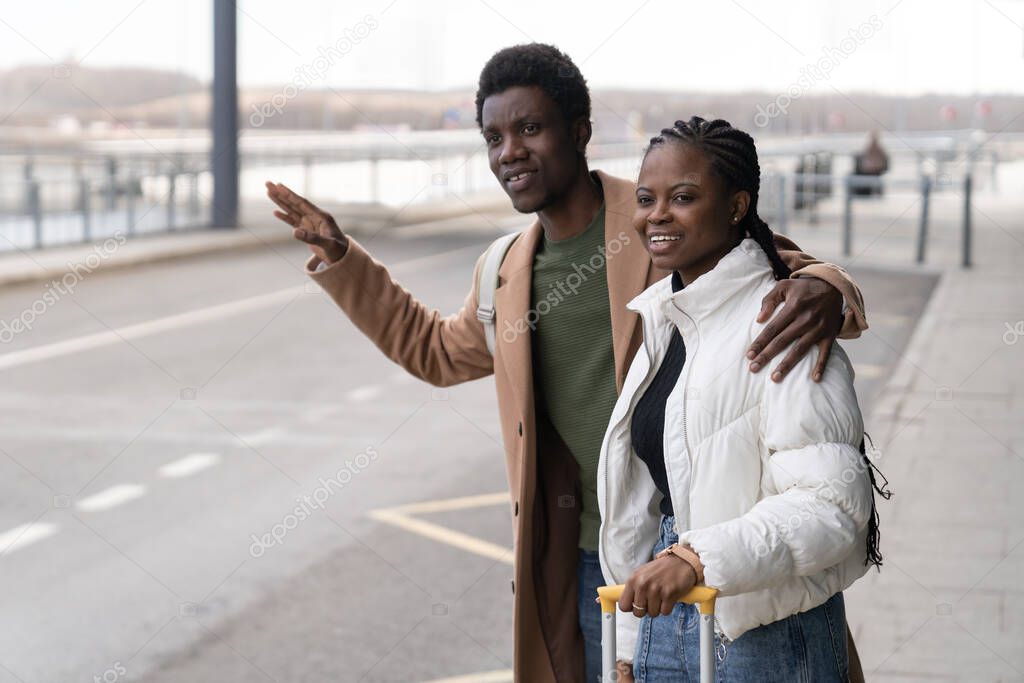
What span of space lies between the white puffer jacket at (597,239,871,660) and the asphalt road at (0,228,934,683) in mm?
2890

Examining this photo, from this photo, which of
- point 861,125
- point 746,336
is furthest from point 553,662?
point 861,125

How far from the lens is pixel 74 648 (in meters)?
5.43

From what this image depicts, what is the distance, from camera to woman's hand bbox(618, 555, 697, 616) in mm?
2295

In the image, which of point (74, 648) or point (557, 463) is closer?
point (557, 463)

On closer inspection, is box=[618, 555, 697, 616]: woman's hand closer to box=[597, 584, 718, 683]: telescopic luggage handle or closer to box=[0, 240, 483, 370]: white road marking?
box=[597, 584, 718, 683]: telescopic luggage handle

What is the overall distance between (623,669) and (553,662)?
66 cm

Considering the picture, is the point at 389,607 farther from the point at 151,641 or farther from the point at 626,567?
the point at 626,567

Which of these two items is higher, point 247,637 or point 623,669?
point 623,669

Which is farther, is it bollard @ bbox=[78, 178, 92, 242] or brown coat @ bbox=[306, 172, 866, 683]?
bollard @ bbox=[78, 178, 92, 242]

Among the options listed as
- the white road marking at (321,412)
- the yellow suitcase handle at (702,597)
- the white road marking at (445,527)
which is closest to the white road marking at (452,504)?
the white road marking at (445,527)

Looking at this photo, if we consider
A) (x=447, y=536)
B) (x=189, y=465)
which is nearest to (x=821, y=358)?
(x=447, y=536)

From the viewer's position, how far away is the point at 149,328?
1334cm

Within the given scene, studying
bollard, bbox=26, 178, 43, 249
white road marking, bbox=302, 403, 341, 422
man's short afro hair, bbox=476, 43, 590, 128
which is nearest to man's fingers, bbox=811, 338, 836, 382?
man's short afro hair, bbox=476, 43, 590, 128

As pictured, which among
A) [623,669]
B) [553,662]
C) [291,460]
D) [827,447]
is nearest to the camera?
[827,447]
